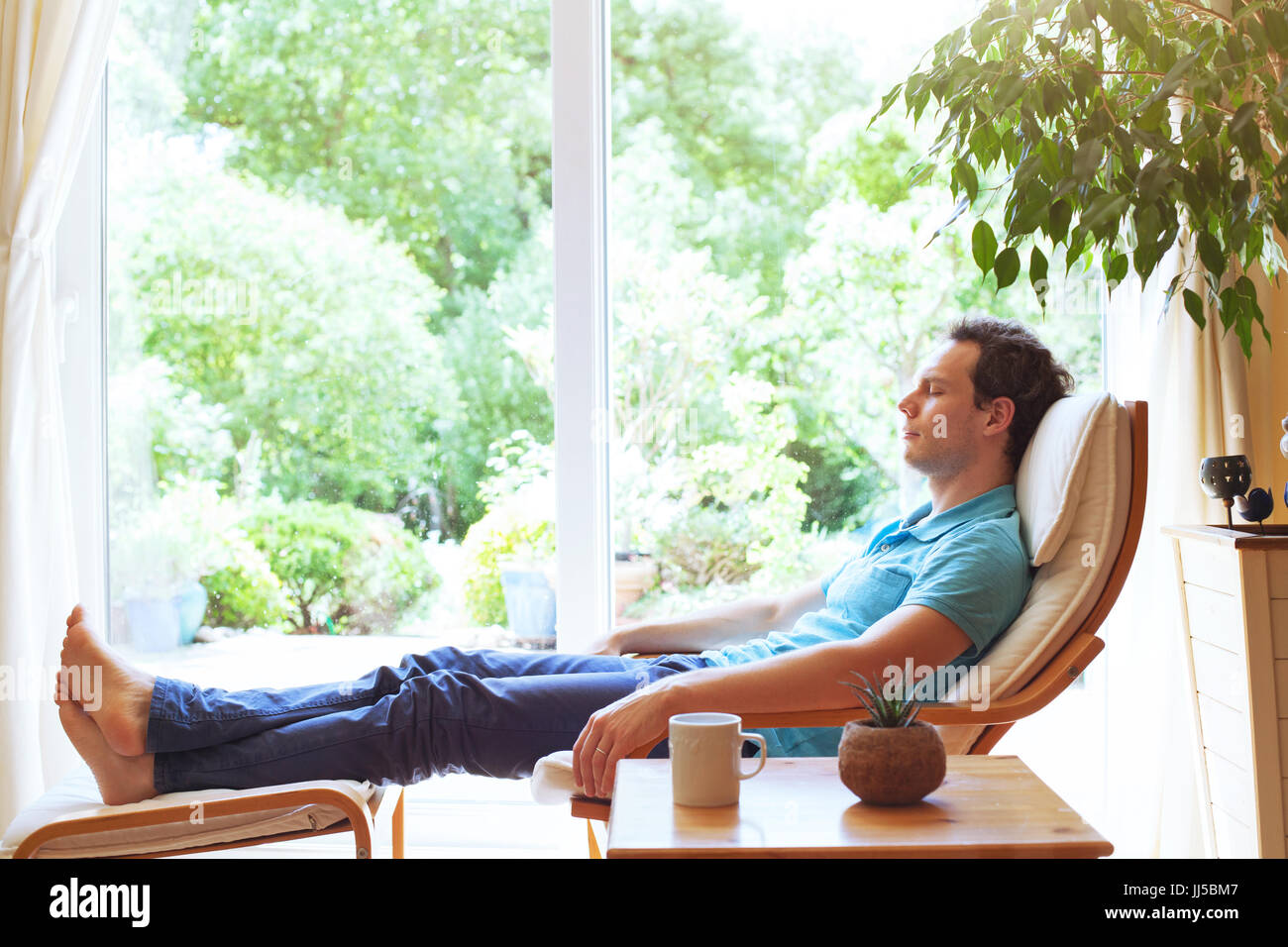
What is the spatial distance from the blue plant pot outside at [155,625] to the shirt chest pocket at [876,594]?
177cm

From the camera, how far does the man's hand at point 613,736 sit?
1.59m

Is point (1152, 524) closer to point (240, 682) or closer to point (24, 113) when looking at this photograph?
point (240, 682)

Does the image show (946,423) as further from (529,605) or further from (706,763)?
(529,605)

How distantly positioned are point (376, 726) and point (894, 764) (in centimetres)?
90

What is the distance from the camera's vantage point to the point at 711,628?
2252mm

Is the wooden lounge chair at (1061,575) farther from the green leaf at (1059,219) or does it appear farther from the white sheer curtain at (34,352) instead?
the white sheer curtain at (34,352)

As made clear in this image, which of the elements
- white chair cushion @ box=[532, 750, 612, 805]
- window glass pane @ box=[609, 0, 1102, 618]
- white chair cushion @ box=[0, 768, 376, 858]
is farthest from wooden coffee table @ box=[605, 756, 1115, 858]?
window glass pane @ box=[609, 0, 1102, 618]

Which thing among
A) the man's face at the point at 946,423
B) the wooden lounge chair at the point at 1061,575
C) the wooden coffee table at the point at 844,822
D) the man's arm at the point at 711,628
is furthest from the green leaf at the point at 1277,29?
the man's arm at the point at 711,628

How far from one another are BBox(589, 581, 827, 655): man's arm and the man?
92 mm

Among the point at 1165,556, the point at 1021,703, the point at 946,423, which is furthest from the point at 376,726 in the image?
the point at 1165,556
